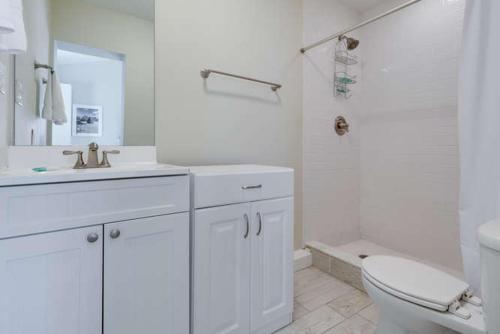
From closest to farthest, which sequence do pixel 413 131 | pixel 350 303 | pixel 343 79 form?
1. pixel 350 303
2. pixel 413 131
3. pixel 343 79

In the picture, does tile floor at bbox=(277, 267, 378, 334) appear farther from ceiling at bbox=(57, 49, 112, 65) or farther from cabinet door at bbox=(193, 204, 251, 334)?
ceiling at bbox=(57, 49, 112, 65)

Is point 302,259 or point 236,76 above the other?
point 236,76

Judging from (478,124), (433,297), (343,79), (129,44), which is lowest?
(433,297)

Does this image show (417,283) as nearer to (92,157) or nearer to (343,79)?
(92,157)

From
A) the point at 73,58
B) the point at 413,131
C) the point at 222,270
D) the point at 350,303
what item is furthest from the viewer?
the point at 413,131

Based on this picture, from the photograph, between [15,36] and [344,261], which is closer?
[15,36]

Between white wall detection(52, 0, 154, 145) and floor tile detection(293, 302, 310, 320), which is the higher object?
white wall detection(52, 0, 154, 145)

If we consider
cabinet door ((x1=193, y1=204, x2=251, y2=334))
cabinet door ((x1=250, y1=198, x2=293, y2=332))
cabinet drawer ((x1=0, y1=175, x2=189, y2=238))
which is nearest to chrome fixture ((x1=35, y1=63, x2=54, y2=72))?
cabinet drawer ((x1=0, y1=175, x2=189, y2=238))

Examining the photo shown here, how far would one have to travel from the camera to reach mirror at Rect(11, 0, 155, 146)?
125 cm

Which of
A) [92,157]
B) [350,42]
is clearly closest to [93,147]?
[92,157]

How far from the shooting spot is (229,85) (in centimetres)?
186

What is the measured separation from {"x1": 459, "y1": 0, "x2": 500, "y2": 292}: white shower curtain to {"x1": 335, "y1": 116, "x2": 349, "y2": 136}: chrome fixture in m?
1.22

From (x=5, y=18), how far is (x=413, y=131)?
8.85ft

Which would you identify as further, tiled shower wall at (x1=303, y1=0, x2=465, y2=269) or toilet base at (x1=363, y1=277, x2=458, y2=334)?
tiled shower wall at (x1=303, y1=0, x2=465, y2=269)
